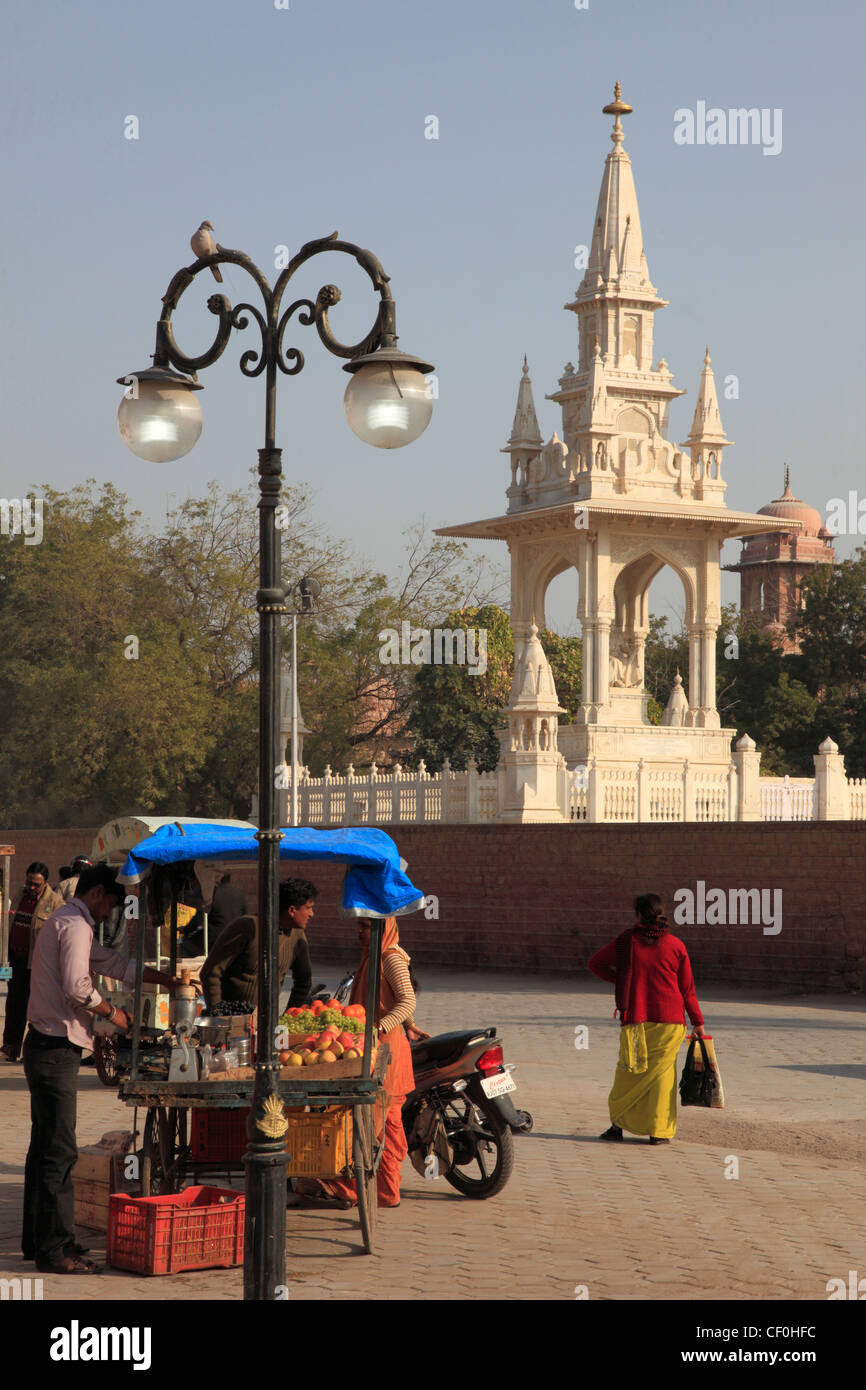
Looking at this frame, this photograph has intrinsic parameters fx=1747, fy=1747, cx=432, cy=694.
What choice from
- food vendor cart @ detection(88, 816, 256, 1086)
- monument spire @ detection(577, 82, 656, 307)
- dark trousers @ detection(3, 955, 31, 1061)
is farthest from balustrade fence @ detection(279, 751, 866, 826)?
food vendor cart @ detection(88, 816, 256, 1086)

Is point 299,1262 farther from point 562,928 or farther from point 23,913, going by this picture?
point 562,928

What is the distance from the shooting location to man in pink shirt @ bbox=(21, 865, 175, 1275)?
26.5ft

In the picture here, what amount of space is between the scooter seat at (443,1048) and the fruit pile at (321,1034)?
68cm

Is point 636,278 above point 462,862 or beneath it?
above

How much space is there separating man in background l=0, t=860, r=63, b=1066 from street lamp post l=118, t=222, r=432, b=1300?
848cm

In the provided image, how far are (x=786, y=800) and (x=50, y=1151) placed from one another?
27.3 m

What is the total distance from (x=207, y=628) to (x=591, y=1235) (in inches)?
1806

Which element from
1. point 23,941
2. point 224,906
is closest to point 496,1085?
point 224,906

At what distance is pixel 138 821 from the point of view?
11367mm

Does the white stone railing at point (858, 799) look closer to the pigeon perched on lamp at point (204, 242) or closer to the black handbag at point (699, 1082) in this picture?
the black handbag at point (699, 1082)

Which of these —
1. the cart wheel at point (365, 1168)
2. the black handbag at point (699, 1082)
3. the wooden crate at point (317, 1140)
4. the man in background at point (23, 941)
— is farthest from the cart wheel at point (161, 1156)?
the man in background at point (23, 941)

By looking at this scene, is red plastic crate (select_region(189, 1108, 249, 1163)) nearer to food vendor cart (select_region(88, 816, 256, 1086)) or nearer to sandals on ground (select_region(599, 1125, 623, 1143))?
food vendor cart (select_region(88, 816, 256, 1086))
